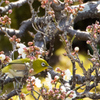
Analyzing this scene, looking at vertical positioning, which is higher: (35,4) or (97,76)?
(35,4)

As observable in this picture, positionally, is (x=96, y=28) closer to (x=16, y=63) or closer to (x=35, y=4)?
(x=16, y=63)

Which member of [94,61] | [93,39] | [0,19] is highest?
[0,19]

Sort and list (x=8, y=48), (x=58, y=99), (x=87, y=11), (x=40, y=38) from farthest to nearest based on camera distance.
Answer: (x=8, y=48) → (x=87, y=11) → (x=40, y=38) → (x=58, y=99)

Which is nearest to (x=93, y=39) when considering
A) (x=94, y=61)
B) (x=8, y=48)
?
(x=94, y=61)

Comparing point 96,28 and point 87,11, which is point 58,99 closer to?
point 96,28

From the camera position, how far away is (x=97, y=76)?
1655mm

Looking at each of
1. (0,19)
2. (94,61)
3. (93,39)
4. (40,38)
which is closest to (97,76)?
(94,61)

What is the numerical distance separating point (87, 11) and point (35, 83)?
174 cm

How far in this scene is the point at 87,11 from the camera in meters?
2.91

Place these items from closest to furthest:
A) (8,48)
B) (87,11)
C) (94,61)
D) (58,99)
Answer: (58,99)
(94,61)
(87,11)
(8,48)

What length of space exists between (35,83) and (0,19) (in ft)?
2.05

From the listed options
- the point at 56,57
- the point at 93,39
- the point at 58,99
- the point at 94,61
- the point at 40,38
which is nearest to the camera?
the point at 58,99

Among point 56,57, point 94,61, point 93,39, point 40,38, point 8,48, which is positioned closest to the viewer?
point 94,61

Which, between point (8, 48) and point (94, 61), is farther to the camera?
point (8, 48)
